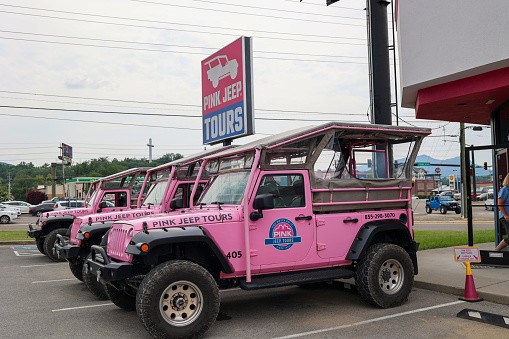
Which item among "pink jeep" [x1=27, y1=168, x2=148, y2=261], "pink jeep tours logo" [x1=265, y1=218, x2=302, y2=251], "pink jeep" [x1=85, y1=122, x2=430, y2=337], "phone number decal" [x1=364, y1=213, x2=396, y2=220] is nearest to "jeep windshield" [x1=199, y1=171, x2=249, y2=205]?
"pink jeep" [x1=85, y1=122, x2=430, y2=337]

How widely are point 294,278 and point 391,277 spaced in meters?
1.69

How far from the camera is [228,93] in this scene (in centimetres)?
1488

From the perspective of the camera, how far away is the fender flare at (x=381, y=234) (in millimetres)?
6906

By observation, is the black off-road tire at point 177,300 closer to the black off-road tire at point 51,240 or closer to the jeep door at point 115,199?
the jeep door at point 115,199

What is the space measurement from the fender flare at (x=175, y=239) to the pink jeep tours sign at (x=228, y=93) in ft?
26.8

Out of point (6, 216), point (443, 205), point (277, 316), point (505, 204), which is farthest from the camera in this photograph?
point (443, 205)

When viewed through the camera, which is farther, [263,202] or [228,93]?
[228,93]

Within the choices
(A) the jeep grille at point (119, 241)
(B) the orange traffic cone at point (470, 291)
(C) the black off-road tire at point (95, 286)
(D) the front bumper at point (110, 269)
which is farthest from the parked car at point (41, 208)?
(B) the orange traffic cone at point (470, 291)

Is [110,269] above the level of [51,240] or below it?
above

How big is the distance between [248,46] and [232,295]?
26.7 feet

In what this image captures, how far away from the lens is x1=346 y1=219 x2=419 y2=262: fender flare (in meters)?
6.91

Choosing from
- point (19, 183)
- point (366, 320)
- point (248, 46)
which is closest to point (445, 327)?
point (366, 320)

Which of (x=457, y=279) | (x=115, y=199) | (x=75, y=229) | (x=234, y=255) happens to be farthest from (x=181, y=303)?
(x=115, y=199)

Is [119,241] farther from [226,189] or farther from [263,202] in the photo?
[263,202]
